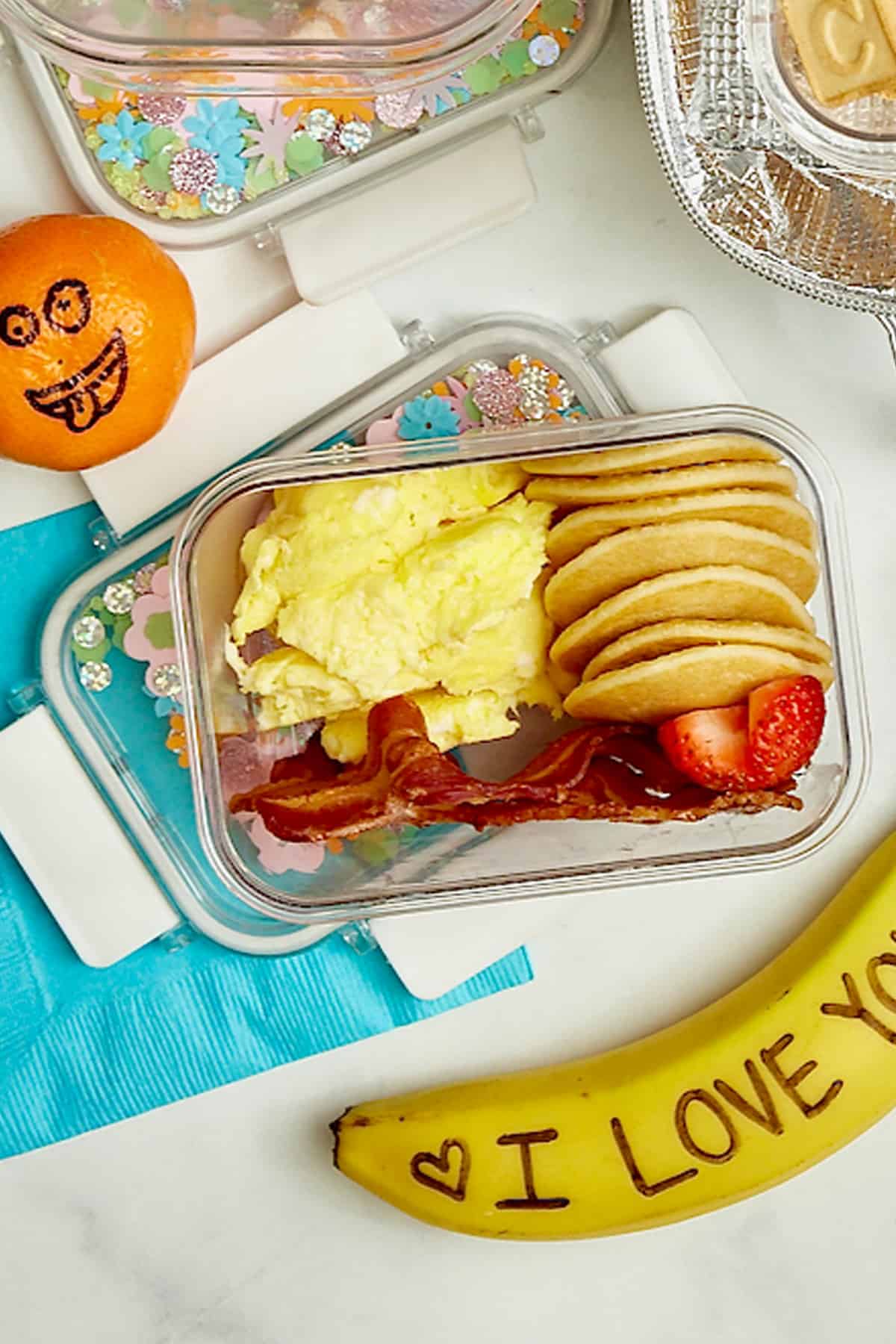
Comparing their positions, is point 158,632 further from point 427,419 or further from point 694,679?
point 694,679

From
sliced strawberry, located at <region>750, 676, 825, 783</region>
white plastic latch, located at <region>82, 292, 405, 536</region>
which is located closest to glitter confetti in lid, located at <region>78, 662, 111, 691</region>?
white plastic latch, located at <region>82, 292, 405, 536</region>

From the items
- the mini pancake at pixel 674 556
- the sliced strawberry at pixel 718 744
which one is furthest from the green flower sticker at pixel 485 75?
the sliced strawberry at pixel 718 744

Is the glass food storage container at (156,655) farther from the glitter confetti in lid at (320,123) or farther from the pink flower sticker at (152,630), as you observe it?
the glitter confetti in lid at (320,123)

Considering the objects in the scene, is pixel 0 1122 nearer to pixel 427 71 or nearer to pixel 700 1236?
Answer: pixel 700 1236

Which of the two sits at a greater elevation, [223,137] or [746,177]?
[223,137]

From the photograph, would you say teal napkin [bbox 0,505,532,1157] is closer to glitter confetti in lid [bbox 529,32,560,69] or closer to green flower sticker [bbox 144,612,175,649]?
green flower sticker [bbox 144,612,175,649]

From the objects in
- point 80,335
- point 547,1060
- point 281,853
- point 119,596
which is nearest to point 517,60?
point 80,335
